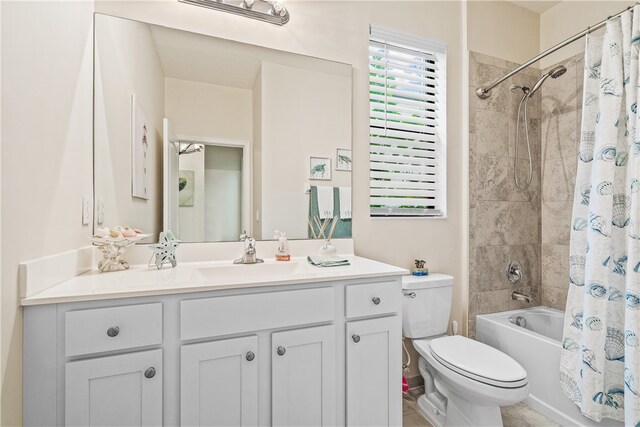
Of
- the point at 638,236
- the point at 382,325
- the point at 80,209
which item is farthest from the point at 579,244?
the point at 80,209

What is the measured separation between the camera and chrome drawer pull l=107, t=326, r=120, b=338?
101cm

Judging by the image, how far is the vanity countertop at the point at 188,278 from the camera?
3.30 feet

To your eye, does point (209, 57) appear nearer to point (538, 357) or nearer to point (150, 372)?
point (150, 372)

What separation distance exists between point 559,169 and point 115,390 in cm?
293

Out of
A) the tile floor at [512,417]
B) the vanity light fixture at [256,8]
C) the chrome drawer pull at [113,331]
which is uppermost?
the vanity light fixture at [256,8]

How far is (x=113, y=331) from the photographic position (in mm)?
1014

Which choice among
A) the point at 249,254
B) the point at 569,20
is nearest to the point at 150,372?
the point at 249,254

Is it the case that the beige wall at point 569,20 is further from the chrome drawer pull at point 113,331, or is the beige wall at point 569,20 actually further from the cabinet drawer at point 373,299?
the chrome drawer pull at point 113,331

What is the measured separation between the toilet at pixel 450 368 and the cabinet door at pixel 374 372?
332 mm

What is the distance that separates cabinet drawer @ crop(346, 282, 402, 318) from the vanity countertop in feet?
0.17

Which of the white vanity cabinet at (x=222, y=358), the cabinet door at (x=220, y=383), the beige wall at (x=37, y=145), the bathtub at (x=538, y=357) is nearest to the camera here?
the beige wall at (x=37, y=145)

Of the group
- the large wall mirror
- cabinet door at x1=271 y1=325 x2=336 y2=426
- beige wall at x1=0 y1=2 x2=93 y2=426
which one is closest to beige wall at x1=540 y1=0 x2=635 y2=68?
the large wall mirror

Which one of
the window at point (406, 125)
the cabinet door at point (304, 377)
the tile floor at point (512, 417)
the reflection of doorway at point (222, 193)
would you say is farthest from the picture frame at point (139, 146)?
the tile floor at point (512, 417)

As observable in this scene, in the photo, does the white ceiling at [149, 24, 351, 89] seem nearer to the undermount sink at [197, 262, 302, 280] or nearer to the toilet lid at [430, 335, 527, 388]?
the undermount sink at [197, 262, 302, 280]
